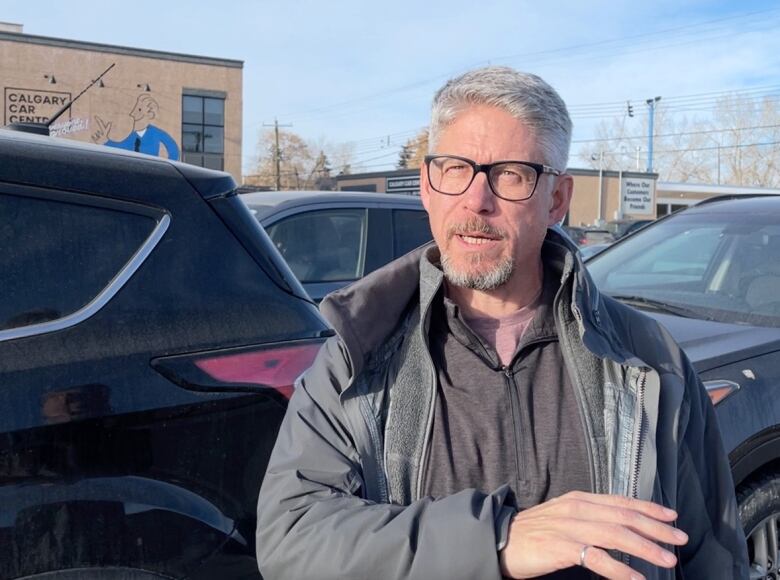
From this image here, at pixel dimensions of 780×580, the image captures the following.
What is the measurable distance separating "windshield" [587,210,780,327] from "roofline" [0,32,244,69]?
35.3m

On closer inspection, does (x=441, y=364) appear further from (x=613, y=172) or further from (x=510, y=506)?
(x=613, y=172)

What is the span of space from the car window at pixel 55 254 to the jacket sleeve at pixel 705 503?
4.79 ft

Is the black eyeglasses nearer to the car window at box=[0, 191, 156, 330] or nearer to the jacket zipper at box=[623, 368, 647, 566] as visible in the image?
the jacket zipper at box=[623, 368, 647, 566]

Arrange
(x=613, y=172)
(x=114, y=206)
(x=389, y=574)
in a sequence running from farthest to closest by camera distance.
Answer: (x=613, y=172) → (x=114, y=206) → (x=389, y=574)

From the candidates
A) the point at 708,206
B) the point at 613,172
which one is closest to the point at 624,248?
the point at 708,206

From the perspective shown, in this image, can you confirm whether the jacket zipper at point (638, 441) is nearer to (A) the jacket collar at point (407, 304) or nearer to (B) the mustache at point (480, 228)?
(A) the jacket collar at point (407, 304)

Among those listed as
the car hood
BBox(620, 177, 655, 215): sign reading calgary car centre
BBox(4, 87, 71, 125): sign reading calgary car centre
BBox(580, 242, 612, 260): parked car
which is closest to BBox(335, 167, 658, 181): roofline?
BBox(620, 177, 655, 215): sign reading calgary car centre

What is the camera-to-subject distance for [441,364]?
180 cm

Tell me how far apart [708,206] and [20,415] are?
156 inches

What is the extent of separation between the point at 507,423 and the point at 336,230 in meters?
4.55

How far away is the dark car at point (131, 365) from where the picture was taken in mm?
1929

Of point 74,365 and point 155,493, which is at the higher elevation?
point 74,365

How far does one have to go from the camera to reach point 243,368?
227cm

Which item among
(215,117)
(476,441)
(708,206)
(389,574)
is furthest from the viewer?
(215,117)
